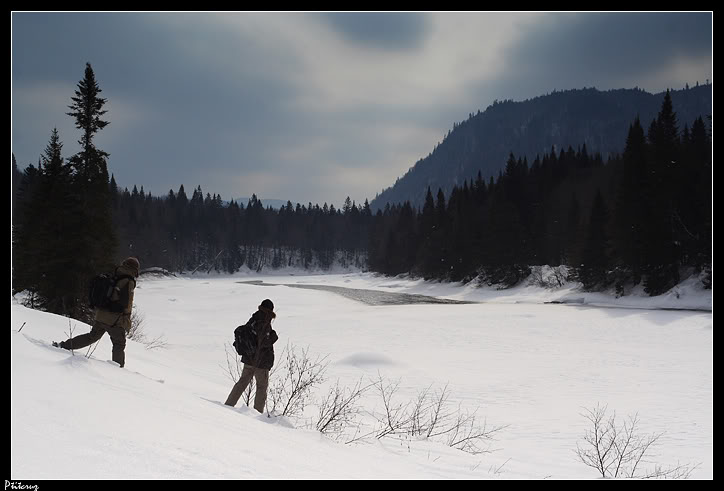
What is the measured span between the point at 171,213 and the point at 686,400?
413 feet

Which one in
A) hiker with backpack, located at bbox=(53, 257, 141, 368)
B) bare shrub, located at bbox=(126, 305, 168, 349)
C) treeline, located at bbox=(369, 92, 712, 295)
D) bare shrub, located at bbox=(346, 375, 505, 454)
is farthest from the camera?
treeline, located at bbox=(369, 92, 712, 295)

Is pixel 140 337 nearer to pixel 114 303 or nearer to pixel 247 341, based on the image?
pixel 114 303

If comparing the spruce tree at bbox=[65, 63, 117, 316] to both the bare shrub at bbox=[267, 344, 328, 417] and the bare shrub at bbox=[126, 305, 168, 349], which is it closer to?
the bare shrub at bbox=[126, 305, 168, 349]

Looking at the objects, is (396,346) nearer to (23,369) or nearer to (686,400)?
(686,400)

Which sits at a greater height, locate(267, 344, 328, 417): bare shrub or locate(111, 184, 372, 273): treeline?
locate(111, 184, 372, 273): treeline

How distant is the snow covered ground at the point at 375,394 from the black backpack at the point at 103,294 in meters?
0.54

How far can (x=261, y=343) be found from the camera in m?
6.77

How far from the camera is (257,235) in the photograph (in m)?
130

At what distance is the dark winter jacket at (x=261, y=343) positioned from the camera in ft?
22.2

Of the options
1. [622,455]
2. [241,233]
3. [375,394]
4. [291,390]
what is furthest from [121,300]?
[241,233]

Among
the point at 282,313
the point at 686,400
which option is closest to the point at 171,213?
the point at 282,313

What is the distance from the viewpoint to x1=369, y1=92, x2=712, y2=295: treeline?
35094mm

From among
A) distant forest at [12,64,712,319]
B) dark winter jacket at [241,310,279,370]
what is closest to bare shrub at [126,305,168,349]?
distant forest at [12,64,712,319]

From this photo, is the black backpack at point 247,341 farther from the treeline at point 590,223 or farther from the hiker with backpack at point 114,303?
the treeline at point 590,223
